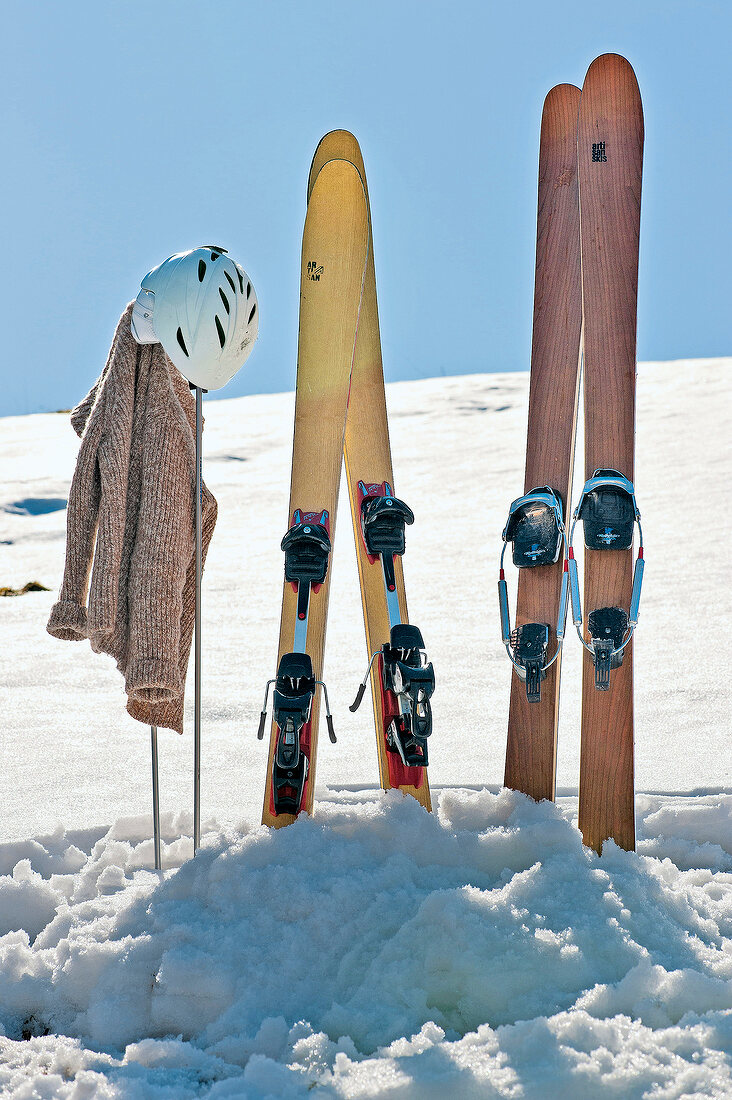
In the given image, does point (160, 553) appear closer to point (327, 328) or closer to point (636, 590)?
point (327, 328)

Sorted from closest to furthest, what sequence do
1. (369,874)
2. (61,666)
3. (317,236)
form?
(369,874)
(317,236)
(61,666)

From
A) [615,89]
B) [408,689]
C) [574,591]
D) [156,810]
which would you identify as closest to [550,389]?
[574,591]

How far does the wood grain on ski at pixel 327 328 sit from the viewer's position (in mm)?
2564

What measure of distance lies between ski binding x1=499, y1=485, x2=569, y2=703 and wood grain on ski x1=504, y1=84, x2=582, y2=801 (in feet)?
0.21

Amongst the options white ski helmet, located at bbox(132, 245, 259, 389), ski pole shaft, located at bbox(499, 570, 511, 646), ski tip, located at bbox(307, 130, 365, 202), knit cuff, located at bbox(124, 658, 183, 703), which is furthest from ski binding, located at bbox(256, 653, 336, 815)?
ski tip, located at bbox(307, 130, 365, 202)

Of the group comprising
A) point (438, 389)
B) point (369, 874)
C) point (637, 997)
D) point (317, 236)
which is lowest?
point (637, 997)

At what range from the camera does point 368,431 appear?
8.83 feet

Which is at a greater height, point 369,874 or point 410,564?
point 410,564

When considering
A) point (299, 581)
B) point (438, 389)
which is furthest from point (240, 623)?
point (438, 389)

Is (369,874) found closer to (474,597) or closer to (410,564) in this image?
(474,597)

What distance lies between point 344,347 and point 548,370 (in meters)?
0.57

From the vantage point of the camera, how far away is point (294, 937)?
77.2 inches

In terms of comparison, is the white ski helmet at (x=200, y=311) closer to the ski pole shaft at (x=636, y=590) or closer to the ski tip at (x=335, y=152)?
the ski tip at (x=335, y=152)

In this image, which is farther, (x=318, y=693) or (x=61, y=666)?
(x=61, y=666)
